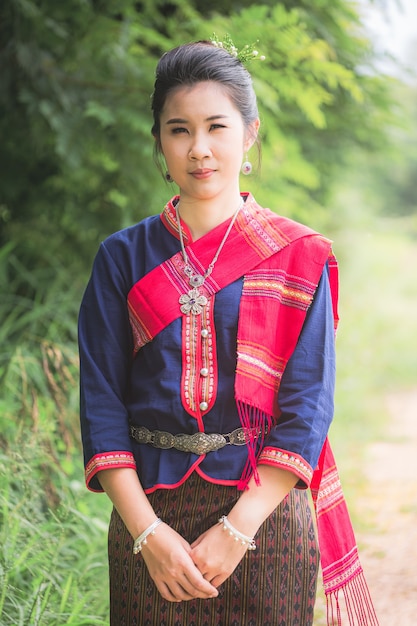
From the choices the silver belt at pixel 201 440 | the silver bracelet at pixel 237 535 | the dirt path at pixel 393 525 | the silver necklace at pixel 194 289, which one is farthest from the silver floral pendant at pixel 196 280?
the dirt path at pixel 393 525

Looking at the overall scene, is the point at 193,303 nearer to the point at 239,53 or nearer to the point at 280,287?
the point at 280,287

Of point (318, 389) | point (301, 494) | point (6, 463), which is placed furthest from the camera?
point (6, 463)

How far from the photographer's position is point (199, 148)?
5.08 feet

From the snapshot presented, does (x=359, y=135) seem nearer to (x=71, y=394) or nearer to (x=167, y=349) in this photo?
(x=71, y=394)

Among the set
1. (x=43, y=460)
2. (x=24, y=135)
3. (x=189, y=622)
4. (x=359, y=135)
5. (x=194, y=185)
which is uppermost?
(x=359, y=135)

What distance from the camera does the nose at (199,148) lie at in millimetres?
1550

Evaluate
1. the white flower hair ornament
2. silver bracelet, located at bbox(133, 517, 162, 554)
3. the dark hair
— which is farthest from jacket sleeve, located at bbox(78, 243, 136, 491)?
the white flower hair ornament

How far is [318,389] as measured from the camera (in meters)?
1.51

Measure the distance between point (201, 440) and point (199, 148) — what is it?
24.0 inches

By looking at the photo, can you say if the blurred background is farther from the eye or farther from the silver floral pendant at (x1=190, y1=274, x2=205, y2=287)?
the eye

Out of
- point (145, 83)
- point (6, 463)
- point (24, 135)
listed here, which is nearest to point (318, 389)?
point (6, 463)

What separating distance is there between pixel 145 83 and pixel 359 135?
2362 millimetres

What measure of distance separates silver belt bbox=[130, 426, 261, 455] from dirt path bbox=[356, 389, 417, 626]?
1.90m

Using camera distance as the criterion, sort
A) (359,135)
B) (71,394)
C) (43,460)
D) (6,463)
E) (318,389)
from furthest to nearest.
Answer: (359,135) → (71,394) → (43,460) → (6,463) → (318,389)
